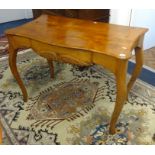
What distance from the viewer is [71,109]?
1.64 meters

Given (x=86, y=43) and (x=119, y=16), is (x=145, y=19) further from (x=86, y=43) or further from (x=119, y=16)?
(x=86, y=43)

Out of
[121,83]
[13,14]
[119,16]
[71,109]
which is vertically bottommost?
[71,109]

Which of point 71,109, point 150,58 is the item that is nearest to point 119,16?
point 150,58

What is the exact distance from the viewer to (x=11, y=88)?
1896 mm

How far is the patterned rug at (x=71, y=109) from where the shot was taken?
142 centimetres

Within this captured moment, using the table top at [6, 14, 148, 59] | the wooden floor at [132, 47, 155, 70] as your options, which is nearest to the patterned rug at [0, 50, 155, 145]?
the wooden floor at [132, 47, 155, 70]

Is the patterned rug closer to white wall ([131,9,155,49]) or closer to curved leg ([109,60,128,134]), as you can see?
→ curved leg ([109,60,128,134])

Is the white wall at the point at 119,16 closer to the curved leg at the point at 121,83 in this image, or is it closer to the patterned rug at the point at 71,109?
the patterned rug at the point at 71,109

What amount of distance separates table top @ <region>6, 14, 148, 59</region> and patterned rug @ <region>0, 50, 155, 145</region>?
0.57 m

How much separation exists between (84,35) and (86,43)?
0.40ft

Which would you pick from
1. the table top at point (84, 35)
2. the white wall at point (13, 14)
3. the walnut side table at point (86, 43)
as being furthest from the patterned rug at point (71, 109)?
the white wall at point (13, 14)
